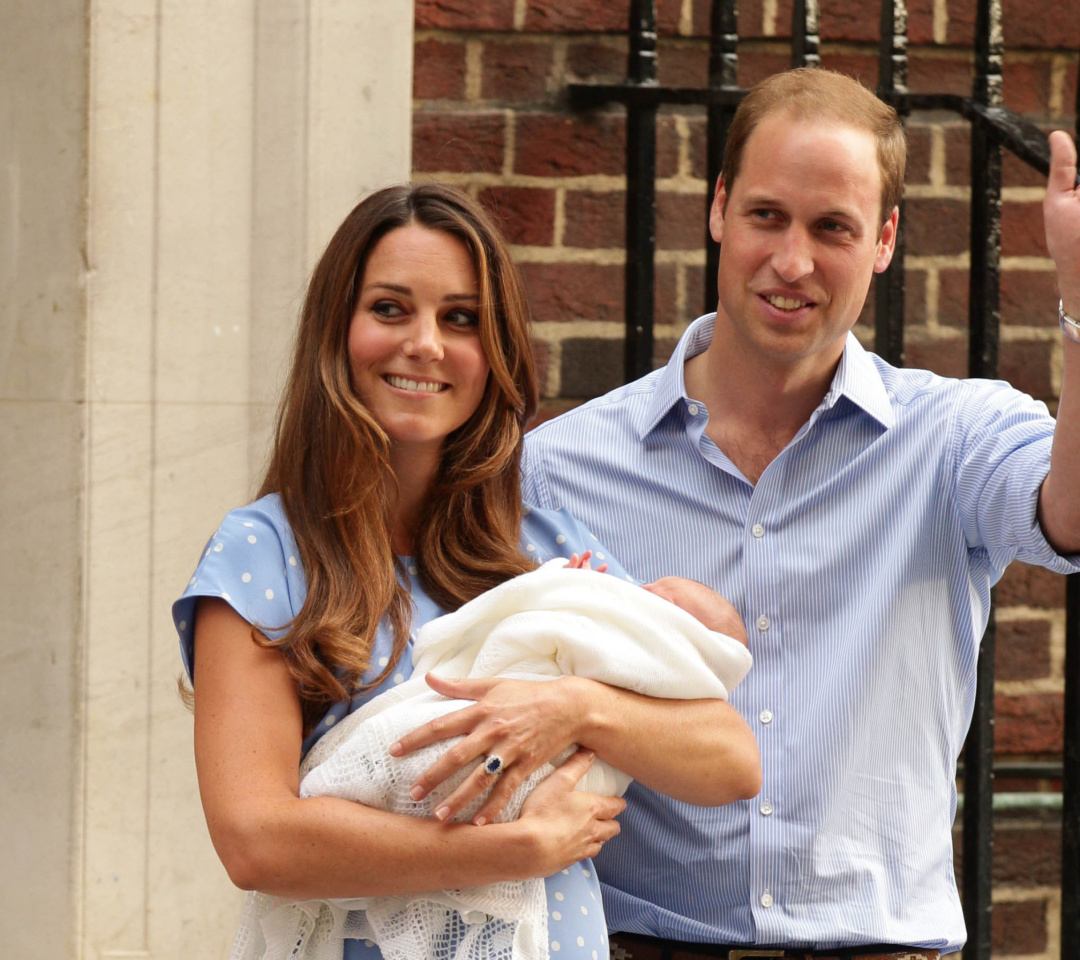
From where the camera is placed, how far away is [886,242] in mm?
2281

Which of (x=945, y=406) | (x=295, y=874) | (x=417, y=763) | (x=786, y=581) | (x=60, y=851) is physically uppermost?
(x=945, y=406)

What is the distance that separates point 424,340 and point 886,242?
85cm

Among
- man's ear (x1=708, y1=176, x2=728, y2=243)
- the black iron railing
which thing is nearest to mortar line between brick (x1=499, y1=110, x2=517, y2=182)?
the black iron railing

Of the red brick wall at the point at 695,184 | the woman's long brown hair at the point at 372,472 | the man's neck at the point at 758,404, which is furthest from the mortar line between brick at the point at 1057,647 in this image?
the woman's long brown hair at the point at 372,472

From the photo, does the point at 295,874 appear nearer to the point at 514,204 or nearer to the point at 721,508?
the point at 721,508

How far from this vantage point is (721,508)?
6.98 ft

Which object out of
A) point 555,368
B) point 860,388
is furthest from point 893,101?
point 555,368

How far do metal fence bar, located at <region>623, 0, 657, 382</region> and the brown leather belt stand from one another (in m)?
0.94

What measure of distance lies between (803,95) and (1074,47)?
1.03 m

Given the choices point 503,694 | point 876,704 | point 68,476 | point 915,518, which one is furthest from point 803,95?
point 68,476

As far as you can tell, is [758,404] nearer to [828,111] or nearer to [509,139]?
[828,111]

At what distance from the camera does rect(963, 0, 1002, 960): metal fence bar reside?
246 centimetres

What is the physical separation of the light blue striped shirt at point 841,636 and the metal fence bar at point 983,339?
0.33 meters

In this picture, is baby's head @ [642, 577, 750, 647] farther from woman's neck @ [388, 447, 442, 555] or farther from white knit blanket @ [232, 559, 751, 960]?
woman's neck @ [388, 447, 442, 555]
